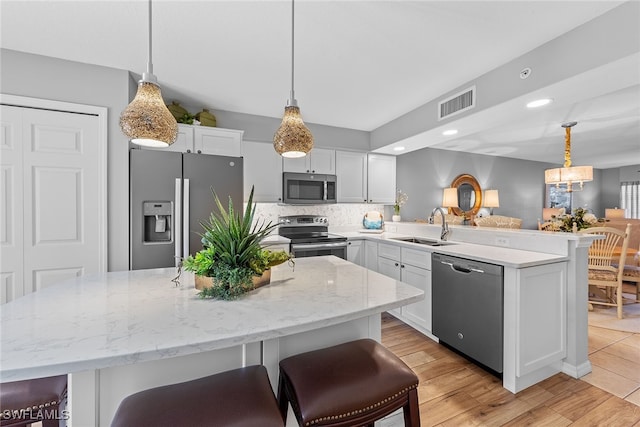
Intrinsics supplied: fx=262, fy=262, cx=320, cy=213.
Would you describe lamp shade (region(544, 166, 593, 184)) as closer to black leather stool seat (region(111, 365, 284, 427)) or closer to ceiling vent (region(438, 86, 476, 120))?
ceiling vent (region(438, 86, 476, 120))

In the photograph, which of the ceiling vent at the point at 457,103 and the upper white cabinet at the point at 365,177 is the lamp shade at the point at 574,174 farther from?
the ceiling vent at the point at 457,103

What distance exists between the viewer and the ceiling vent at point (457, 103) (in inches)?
98.3

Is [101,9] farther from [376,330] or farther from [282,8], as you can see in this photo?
[376,330]

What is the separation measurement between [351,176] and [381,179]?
22.6 inches

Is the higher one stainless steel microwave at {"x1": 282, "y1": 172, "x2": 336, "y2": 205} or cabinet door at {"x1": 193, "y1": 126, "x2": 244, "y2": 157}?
cabinet door at {"x1": 193, "y1": 126, "x2": 244, "y2": 157}

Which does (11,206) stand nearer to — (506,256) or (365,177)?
(365,177)

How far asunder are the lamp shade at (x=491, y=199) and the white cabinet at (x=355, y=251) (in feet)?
11.7

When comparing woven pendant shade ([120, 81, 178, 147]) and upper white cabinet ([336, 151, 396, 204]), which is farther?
upper white cabinet ([336, 151, 396, 204])

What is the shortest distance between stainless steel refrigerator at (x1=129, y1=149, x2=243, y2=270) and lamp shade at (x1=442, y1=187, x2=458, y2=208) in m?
4.20

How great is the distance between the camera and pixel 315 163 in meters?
3.77

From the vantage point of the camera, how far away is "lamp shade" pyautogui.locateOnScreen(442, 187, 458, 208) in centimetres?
497

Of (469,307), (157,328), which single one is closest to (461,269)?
(469,307)

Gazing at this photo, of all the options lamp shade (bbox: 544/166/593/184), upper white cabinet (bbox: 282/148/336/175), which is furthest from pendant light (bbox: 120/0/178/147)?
lamp shade (bbox: 544/166/593/184)

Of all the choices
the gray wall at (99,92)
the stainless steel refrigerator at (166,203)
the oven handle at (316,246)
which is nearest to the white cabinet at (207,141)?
the stainless steel refrigerator at (166,203)
